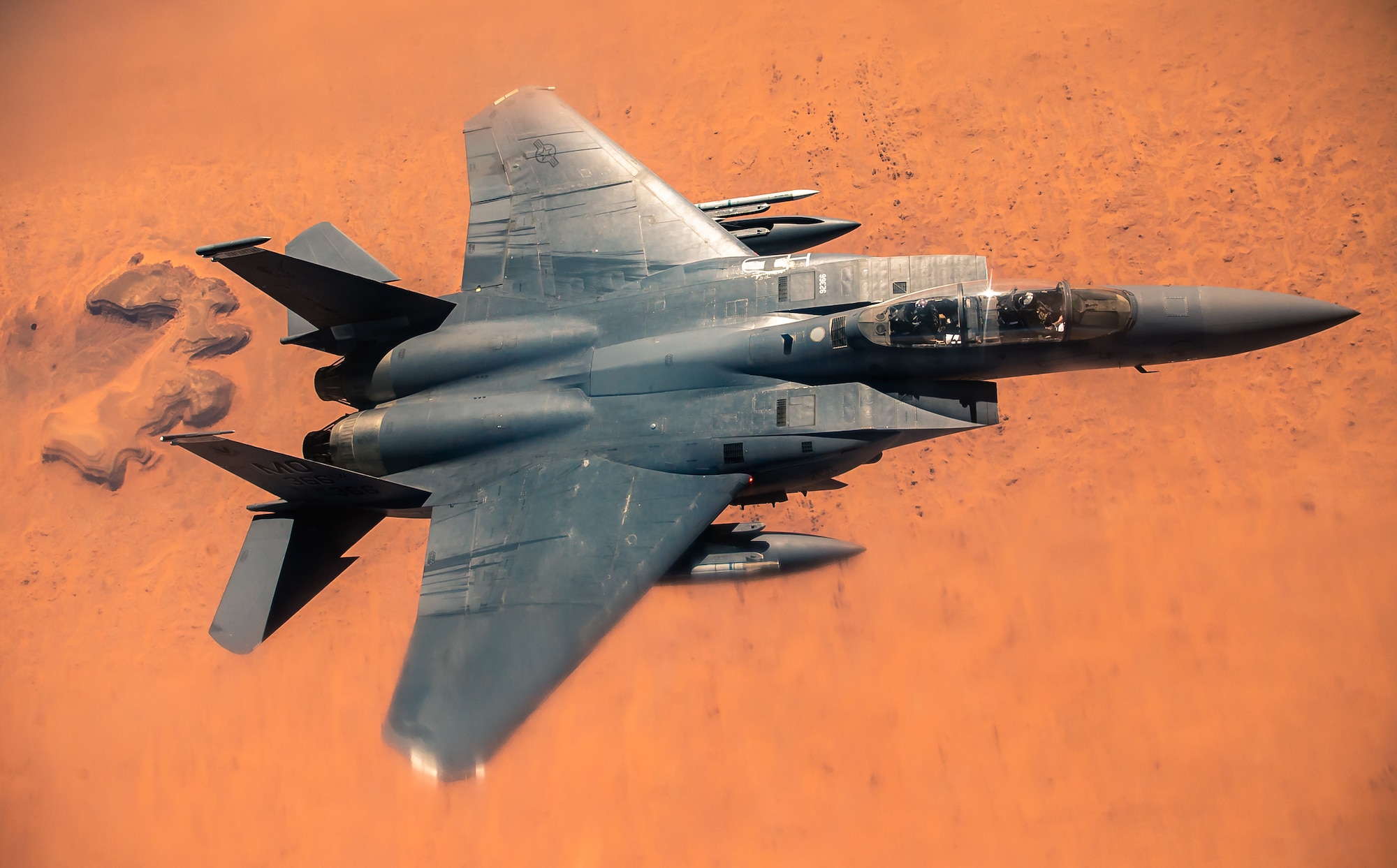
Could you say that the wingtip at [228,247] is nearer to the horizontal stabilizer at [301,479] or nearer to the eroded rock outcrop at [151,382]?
the horizontal stabilizer at [301,479]

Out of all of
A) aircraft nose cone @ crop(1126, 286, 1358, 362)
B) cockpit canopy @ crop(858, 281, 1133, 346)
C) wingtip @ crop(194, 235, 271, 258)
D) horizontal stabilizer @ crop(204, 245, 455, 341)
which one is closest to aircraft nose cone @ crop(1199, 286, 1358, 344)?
aircraft nose cone @ crop(1126, 286, 1358, 362)

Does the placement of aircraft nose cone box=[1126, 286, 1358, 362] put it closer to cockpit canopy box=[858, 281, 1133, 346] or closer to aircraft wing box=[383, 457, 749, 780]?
cockpit canopy box=[858, 281, 1133, 346]

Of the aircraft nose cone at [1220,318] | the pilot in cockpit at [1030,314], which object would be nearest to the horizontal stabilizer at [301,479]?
the pilot in cockpit at [1030,314]

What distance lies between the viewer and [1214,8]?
12938 mm

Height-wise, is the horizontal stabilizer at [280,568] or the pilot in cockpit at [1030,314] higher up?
the pilot in cockpit at [1030,314]

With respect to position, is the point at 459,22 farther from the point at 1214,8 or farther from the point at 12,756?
the point at 12,756

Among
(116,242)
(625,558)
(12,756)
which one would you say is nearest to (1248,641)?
(625,558)

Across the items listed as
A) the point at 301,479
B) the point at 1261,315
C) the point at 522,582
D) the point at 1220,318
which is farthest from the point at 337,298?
the point at 1261,315

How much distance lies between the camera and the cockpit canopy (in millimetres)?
7914

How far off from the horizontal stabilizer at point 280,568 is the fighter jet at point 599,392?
3 centimetres

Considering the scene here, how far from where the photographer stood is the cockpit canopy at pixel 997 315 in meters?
7.91

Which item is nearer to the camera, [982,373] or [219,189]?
[982,373]

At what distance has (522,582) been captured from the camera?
8828mm

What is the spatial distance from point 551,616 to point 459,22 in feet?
42.8
